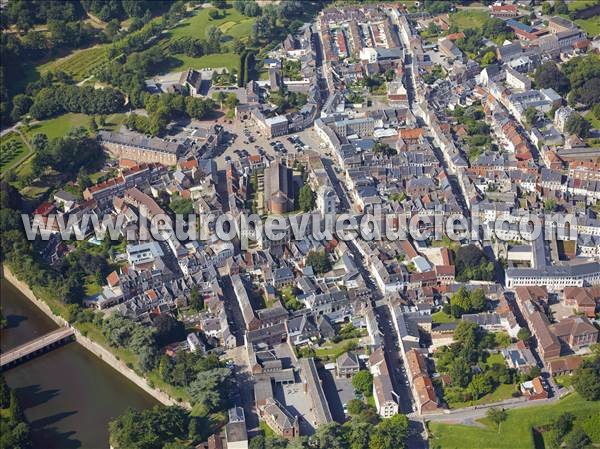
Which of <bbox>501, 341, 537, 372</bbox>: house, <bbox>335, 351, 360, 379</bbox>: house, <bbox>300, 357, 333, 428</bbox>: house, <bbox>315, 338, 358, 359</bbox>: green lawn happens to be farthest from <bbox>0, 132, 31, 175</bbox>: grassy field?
<bbox>501, 341, 537, 372</bbox>: house

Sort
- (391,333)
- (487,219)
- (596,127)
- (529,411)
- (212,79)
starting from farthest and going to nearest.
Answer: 1. (212,79)
2. (596,127)
3. (487,219)
4. (391,333)
5. (529,411)

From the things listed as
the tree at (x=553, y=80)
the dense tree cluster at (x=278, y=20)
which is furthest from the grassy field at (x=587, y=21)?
the dense tree cluster at (x=278, y=20)

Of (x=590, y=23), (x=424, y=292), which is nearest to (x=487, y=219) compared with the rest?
(x=424, y=292)

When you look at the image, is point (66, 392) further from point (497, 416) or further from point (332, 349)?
point (497, 416)

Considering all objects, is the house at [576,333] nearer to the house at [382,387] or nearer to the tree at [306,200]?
the house at [382,387]

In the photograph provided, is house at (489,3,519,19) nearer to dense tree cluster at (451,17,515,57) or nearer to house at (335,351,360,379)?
dense tree cluster at (451,17,515,57)

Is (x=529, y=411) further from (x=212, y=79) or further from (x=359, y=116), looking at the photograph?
(x=212, y=79)
